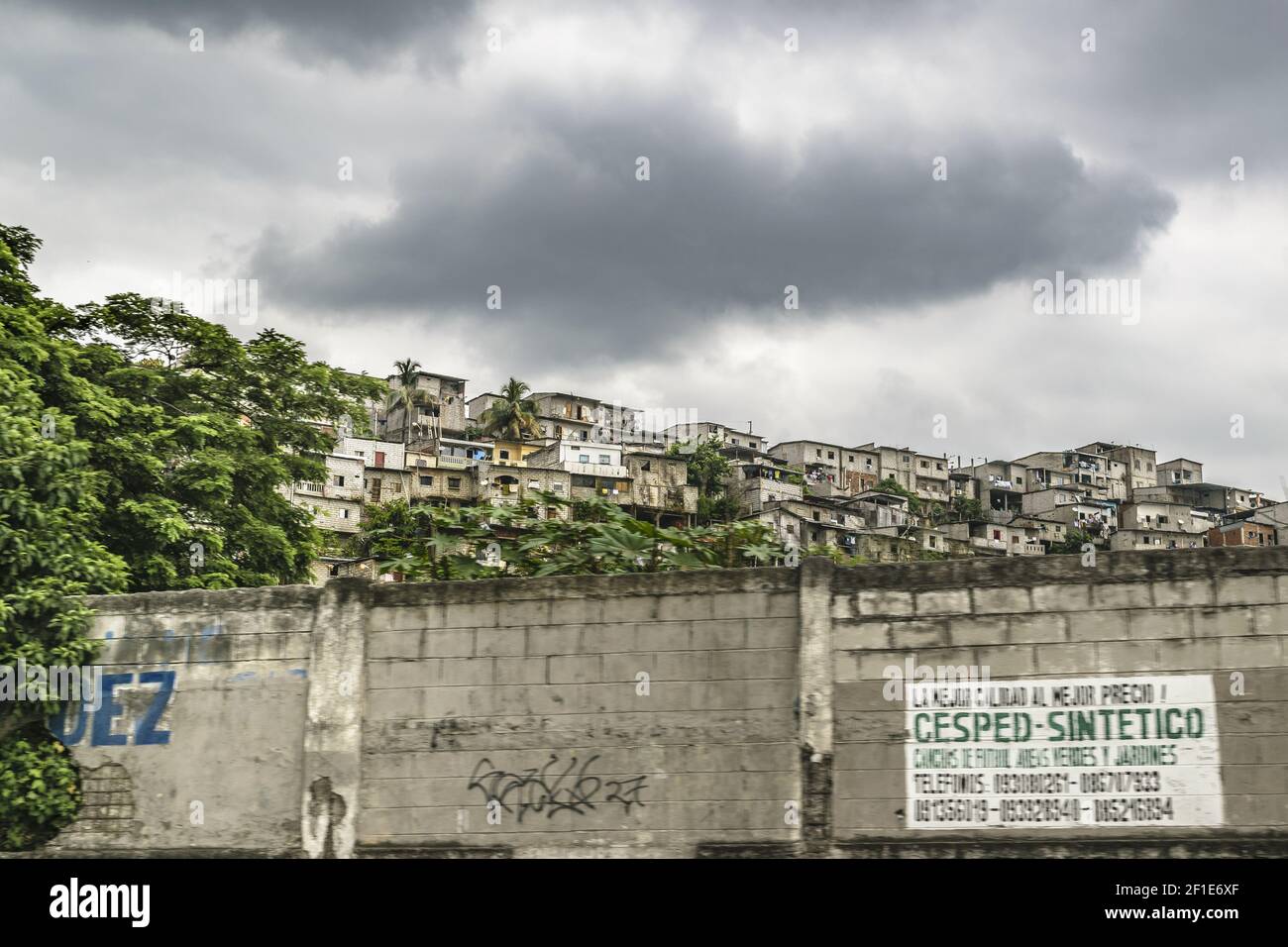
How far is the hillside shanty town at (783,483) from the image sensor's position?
60719 millimetres

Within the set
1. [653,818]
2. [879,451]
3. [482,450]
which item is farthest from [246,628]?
[879,451]

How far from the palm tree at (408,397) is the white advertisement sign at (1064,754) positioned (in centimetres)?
6422

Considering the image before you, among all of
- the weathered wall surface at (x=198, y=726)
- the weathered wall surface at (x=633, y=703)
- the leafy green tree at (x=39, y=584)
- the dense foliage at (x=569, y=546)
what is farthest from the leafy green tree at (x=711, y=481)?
the weathered wall surface at (x=633, y=703)

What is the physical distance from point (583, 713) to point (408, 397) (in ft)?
212

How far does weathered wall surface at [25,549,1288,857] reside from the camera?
33.2 feet

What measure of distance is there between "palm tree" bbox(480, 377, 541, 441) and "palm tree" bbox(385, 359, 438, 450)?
3816 millimetres

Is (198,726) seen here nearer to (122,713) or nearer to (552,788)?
(122,713)

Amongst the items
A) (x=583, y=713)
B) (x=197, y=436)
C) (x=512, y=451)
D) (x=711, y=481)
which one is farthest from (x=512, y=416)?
(x=583, y=713)

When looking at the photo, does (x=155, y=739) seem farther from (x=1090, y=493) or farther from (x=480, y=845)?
(x=1090, y=493)

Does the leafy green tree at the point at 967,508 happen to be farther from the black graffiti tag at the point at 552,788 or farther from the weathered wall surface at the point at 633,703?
the black graffiti tag at the point at 552,788

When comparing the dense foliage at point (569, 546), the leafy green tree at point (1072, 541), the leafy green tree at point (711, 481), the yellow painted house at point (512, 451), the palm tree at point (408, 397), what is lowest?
the dense foliage at point (569, 546)

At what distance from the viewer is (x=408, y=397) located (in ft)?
242

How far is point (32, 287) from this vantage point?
65.5 ft
